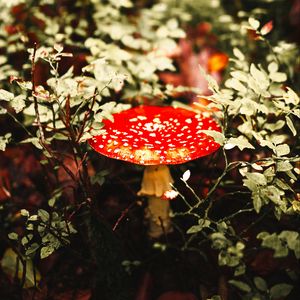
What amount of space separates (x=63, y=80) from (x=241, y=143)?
0.79 meters

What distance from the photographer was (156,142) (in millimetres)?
1310

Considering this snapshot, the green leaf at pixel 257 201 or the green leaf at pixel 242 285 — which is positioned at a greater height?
the green leaf at pixel 257 201

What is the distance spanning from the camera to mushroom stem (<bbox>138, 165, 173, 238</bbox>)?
1592 millimetres

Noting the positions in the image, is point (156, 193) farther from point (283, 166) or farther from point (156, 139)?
point (283, 166)

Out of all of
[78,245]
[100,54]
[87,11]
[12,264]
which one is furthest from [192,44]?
[12,264]

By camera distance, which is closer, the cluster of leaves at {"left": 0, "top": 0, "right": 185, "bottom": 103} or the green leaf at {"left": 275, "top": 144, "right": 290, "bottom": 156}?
the green leaf at {"left": 275, "top": 144, "right": 290, "bottom": 156}

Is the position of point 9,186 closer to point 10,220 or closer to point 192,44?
point 10,220

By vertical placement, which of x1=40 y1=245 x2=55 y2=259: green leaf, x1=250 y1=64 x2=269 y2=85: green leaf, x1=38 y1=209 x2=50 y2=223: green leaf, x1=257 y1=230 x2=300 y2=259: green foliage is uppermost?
x1=250 y1=64 x2=269 y2=85: green leaf

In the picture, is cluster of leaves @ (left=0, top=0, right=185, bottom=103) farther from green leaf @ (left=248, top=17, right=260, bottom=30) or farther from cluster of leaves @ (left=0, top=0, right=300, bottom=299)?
green leaf @ (left=248, top=17, right=260, bottom=30)

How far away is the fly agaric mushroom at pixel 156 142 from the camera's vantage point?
1.26 meters

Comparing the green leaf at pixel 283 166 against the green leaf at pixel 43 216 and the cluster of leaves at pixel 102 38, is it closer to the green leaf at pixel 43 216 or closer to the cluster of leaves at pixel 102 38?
the cluster of leaves at pixel 102 38

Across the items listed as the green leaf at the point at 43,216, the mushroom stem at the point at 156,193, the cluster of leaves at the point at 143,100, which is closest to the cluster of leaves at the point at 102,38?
the cluster of leaves at the point at 143,100

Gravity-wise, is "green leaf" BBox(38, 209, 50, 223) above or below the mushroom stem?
above

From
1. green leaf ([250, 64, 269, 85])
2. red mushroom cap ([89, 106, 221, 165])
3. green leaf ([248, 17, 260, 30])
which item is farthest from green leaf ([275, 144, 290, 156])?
green leaf ([248, 17, 260, 30])
